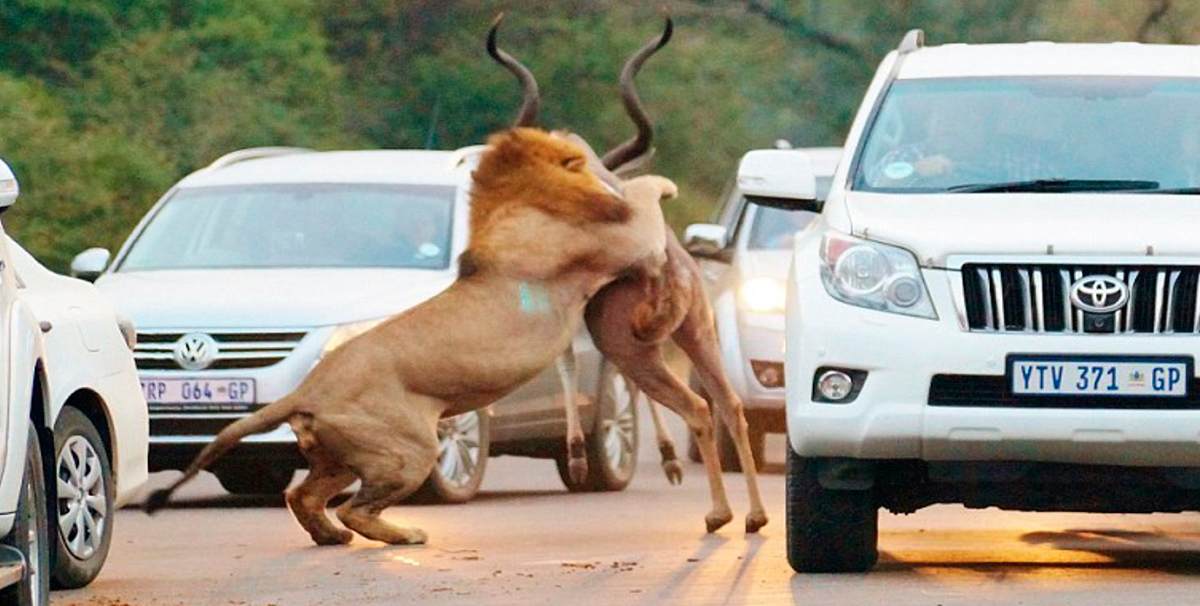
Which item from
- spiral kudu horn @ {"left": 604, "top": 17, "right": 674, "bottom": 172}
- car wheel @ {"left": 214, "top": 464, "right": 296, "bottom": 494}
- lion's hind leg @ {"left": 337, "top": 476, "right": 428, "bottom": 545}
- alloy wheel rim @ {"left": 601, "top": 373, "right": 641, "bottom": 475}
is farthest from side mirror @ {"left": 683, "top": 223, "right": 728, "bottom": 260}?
lion's hind leg @ {"left": 337, "top": 476, "right": 428, "bottom": 545}

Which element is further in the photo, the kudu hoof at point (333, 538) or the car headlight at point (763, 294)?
the car headlight at point (763, 294)

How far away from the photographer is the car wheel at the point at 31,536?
8008 millimetres

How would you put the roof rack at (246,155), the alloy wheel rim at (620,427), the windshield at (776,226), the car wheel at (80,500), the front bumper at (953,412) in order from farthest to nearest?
the windshield at (776,226), the roof rack at (246,155), the alloy wheel rim at (620,427), the car wheel at (80,500), the front bumper at (953,412)

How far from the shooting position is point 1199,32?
33188mm

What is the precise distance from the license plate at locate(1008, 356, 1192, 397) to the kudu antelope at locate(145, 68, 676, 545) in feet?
8.88

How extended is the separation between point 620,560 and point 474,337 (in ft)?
3.73

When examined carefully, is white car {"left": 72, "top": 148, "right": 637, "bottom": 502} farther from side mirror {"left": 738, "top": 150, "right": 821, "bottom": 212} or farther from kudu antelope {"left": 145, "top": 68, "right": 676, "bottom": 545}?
side mirror {"left": 738, "top": 150, "right": 821, "bottom": 212}

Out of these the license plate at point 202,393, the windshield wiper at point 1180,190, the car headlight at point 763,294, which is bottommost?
the car headlight at point 763,294

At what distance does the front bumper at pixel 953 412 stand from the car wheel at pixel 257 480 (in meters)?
5.68

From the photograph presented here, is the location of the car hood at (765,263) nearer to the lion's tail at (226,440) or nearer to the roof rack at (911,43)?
the roof rack at (911,43)

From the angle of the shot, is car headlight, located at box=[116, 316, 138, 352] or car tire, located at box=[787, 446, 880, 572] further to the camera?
car headlight, located at box=[116, 316, 138, 352]

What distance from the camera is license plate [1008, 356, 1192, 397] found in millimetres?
9211

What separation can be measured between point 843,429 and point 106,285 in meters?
5.60

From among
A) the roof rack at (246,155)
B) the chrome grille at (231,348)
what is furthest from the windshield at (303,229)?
the chrome grille at (231,348)
